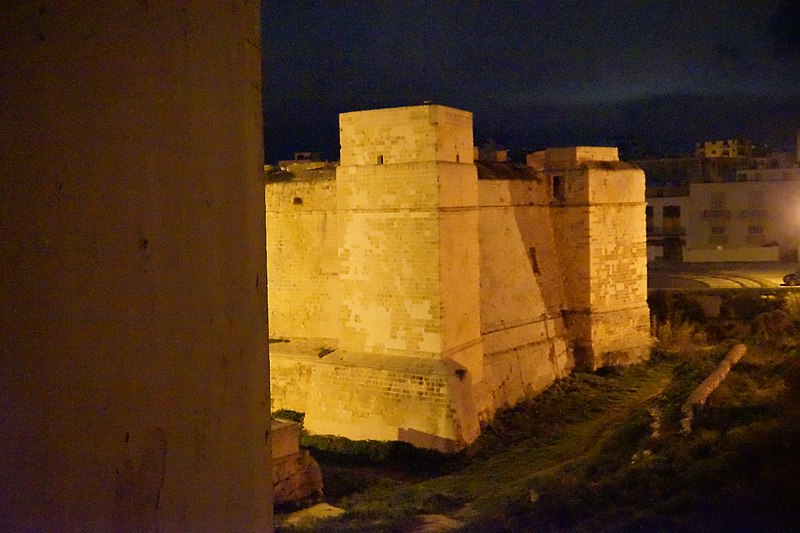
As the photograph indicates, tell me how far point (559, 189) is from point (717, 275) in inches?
443

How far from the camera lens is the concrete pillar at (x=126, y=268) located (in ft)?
4.78

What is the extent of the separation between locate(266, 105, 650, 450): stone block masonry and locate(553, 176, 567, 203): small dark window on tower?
25 mm

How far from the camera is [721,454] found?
8266 mm

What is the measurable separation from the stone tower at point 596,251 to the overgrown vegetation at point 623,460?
27.1 inches

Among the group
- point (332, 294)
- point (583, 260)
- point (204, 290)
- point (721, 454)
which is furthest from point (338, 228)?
point (204, 290)

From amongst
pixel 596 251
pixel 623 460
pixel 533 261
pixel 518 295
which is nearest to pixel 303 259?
pixel 518 295

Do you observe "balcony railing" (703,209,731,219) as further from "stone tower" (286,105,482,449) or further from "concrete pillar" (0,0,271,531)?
"concrete pillar" (0,0,271,531)

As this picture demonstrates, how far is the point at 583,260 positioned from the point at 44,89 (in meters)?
16.5

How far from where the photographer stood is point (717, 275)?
86.0 ft

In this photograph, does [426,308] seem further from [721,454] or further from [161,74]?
[161,74]

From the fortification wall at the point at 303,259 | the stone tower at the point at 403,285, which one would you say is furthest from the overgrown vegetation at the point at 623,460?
the fortification wall at the point at 303,259

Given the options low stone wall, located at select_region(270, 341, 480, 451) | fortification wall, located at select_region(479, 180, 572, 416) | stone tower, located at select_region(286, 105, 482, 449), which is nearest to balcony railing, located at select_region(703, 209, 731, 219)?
fortification wall, located at select_region(479, 180, 572, 416)

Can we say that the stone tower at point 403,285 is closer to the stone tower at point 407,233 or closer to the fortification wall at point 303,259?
the stone tower at point 407,233

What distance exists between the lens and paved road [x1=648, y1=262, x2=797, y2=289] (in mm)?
23453
